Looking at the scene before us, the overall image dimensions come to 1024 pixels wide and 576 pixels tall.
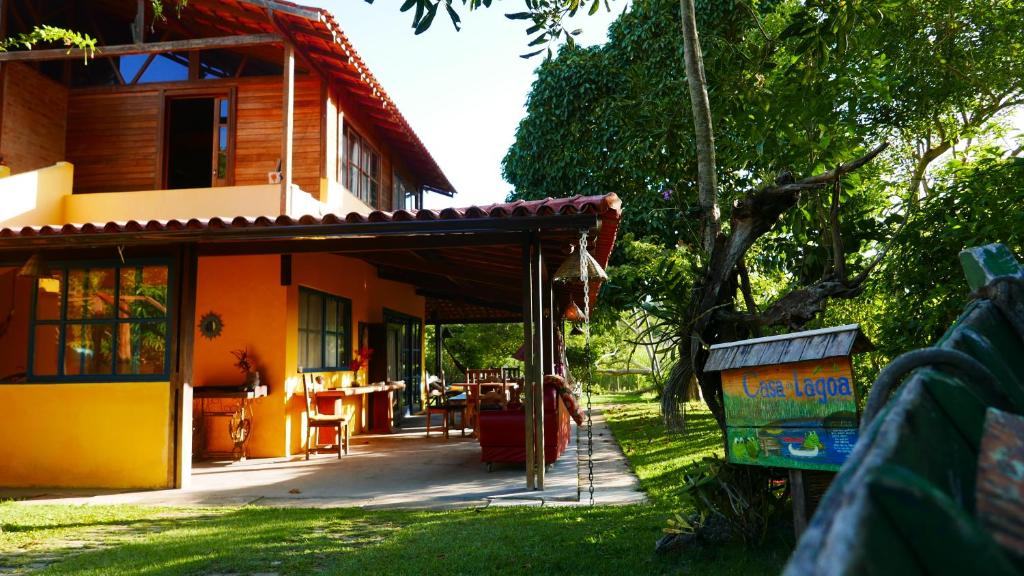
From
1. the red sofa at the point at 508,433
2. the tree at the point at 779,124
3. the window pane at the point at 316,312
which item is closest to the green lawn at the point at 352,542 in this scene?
the tree at the point at 779,124

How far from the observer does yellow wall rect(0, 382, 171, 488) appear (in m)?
7.41

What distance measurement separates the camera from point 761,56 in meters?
5.95

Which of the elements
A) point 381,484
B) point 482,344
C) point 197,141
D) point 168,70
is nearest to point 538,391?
point 381,484

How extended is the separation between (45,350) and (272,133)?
4252 mm

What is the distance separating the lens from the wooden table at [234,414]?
29.7ft

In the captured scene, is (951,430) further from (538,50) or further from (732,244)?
(732,244)

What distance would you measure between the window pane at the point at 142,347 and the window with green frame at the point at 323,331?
2.50m

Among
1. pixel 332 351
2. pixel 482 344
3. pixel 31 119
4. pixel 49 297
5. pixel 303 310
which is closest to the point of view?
pixel 49 297

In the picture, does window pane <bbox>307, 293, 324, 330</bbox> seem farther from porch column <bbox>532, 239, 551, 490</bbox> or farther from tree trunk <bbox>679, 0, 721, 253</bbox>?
tree trunk <bbox>679, 0, 721, 253</bbox>

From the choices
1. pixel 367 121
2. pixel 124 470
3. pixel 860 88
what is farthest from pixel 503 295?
pixel 860 88

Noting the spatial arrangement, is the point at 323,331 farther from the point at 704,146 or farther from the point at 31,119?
the point at 704,146

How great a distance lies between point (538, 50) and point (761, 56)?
2.96 meters

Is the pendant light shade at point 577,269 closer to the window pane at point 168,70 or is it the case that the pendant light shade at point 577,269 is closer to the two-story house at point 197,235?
the two-story house at point 197,235

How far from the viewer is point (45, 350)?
25.7ft
